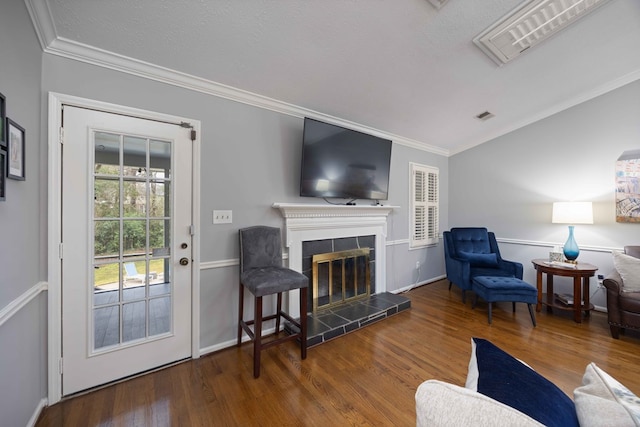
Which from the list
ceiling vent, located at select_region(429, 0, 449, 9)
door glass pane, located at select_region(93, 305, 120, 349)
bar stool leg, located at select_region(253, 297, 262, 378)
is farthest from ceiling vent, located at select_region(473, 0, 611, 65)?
door glass pane, located at select_region(93, 305, 120, 349)

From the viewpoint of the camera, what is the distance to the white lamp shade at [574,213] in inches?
120

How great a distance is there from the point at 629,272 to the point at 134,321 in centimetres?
458

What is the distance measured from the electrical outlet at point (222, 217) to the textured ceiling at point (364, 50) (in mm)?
1158

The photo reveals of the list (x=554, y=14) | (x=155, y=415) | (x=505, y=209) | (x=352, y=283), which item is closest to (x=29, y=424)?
(x=155, y=415)

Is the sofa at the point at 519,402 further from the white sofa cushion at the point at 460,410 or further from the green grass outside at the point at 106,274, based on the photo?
the green grass outside at the point at 106,274

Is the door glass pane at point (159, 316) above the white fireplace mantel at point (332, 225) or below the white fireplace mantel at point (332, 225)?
below

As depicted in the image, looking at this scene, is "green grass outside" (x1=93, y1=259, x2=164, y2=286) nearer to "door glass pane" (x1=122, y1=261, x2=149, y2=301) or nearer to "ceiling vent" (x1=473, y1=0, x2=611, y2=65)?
"door glass pane" (x1=122, y1=261, x2=149, y2=301)

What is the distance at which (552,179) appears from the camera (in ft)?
12.0

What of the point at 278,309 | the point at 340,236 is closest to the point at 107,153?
the point at 278,309

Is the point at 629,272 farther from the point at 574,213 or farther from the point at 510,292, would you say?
the point at 510,292

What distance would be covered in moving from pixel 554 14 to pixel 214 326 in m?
3.84

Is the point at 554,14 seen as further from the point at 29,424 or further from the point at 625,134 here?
the point at 29,424

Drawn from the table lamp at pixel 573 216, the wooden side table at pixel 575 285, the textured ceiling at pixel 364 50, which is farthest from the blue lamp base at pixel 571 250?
the textured ceiling at pixel 364 50

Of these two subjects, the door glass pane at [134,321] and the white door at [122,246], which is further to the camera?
the door glass pane at [134,321]
